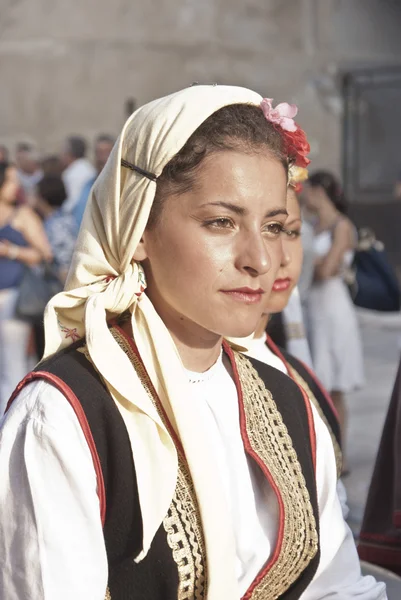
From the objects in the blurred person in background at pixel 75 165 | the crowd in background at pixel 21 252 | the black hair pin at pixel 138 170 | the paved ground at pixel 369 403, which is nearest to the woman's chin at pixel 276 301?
the black hair pin at pixel 138 170

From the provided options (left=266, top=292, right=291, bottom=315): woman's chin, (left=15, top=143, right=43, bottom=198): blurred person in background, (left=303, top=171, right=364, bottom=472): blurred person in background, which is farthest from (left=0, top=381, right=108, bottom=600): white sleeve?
(left=15, top=143, right=43, bottom=198): blurred person in background

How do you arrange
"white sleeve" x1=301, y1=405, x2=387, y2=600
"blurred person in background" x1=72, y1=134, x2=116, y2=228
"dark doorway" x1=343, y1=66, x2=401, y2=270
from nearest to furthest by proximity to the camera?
"white sleeve" x1=301, y1=405, x2=387, y2=600
"blurred person in background" x1=72, y1=134, x2=116, y2=228
"dark doorway" x1=343, y1=66, x2=401, y2=270

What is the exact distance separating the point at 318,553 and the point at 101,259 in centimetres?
72

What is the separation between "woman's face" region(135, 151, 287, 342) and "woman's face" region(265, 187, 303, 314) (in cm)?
112

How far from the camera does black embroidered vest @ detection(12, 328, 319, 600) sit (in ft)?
6.17

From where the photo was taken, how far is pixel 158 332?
203cm

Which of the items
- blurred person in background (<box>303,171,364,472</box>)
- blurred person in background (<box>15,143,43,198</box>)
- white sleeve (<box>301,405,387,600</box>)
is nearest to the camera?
white sleeve (<box>301,405,387,600</box>)

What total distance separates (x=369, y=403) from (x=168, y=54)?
8894mm

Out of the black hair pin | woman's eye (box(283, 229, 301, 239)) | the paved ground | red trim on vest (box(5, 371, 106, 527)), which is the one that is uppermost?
the black hair pin

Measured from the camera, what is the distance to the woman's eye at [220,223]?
1.99m

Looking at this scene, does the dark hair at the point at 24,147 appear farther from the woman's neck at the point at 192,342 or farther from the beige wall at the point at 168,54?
the woman's neck at the point at 192,342

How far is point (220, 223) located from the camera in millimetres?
1999

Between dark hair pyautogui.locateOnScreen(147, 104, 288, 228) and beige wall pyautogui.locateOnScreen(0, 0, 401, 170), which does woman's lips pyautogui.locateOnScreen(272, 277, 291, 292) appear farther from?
beige wall pyautogui.locateOnScreen(0, 0, 401, 170)

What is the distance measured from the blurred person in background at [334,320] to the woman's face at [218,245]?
4722 millimetres
